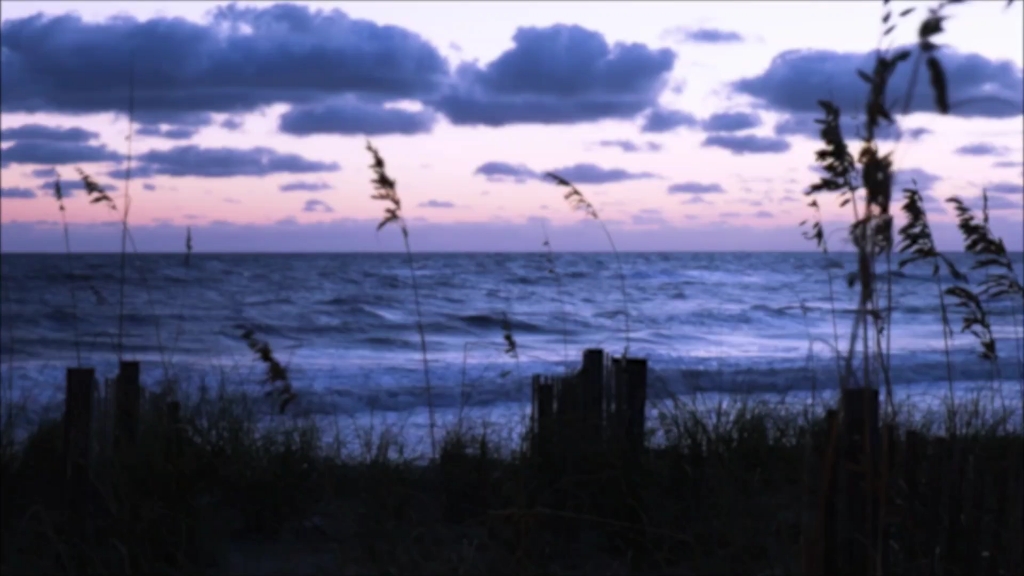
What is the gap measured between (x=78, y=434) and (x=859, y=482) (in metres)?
3.30

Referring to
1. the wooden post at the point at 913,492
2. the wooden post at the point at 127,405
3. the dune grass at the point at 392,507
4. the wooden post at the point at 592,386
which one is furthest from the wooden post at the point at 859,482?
the wooden post at the point at 127,405

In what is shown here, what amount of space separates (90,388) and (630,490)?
2.37 m

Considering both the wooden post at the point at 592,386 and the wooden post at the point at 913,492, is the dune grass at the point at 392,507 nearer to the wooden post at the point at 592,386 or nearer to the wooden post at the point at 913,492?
the wooden post at the point at 913,492

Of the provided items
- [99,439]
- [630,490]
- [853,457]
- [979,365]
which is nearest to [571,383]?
[630,490]

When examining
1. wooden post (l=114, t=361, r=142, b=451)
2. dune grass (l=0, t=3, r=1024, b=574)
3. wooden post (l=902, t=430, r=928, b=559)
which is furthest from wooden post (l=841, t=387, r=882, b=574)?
wooden post (l=114, t=361, r=142, b=451)

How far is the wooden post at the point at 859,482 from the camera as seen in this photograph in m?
2.13

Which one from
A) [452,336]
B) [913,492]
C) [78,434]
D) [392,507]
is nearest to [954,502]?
[913,492]

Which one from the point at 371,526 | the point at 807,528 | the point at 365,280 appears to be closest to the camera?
the point at 807,528

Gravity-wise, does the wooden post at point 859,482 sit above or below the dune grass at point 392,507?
above

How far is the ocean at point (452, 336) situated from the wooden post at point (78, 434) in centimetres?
91

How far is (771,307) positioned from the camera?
100ft

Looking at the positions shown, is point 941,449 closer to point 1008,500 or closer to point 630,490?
point 1008,500

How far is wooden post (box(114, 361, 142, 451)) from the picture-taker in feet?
15.2

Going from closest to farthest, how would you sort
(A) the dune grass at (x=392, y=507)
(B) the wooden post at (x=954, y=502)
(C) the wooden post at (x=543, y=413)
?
(B) the wooden post at (x=954, y=502)
(A) the dune grass at (x=392, y=507)
(C) the wooden post at (x=543, y=413)
